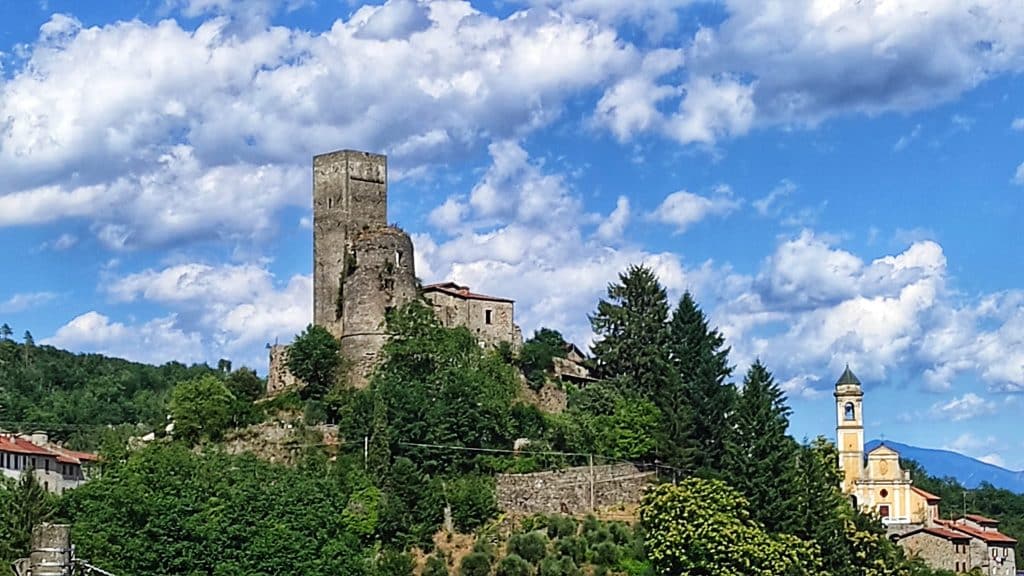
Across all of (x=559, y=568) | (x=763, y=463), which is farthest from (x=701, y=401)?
(x=559, y=568)

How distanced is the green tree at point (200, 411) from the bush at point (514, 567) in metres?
17.7

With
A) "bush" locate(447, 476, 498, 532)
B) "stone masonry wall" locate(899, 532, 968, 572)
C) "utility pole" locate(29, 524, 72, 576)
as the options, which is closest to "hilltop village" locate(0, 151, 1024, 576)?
"bush" locate(447, 476, 498, 532)

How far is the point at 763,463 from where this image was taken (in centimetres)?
6278

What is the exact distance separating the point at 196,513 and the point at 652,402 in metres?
22.1

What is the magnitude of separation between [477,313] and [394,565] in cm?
1969

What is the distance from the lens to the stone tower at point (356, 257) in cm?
7281

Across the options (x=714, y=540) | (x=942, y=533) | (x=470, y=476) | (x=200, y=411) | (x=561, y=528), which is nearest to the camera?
(x=714, y=540)

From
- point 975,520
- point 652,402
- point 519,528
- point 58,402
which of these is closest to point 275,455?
point 519,528

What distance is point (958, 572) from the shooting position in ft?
294

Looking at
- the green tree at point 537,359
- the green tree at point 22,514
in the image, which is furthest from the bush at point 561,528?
the green tree at point 22,514

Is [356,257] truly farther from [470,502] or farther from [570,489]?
[570,489]

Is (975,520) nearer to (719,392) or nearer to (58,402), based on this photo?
(719,392)

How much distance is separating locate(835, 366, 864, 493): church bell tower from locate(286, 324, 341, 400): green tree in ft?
120

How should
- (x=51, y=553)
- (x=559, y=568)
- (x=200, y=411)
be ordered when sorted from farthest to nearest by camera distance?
1. (x=200, y=411)
2. (x=559, y=568)
3. (x=51, y=553)
